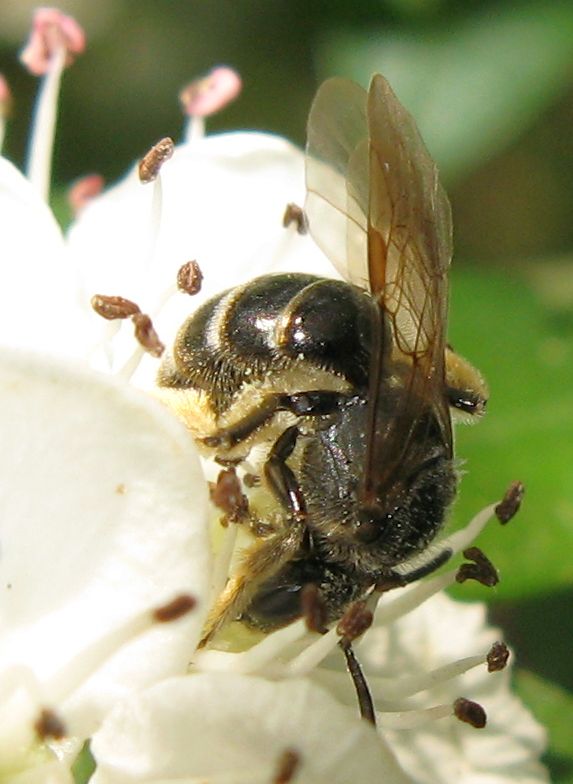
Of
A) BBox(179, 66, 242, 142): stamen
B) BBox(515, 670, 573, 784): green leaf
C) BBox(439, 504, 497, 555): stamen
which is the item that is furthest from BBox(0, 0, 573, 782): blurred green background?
BBox(179, 66, 242, 142): stamen

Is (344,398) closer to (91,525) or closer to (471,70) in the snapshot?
(91,525)

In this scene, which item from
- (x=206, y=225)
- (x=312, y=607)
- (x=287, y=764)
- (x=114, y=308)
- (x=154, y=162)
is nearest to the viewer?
(x=287, y=764)

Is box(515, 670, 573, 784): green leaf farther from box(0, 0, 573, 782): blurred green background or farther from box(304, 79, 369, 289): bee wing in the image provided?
box(304, 79, 369, 289): bee wing

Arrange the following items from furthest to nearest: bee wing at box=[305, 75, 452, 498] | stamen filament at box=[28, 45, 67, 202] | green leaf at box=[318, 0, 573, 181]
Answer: green leaf at box=[318, 0, 573, 181] → stamen filament at box=[28, 45, 67, 202] → bee wing at box=[305, 75, 452, 498]

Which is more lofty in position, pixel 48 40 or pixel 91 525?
pixel 48 40

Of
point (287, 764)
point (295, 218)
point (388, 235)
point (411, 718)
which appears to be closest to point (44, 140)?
point (295, 218)

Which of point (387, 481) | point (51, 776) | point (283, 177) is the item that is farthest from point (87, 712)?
point (283, 177)

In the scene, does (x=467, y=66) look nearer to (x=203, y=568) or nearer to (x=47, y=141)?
(x=47, y=141)
